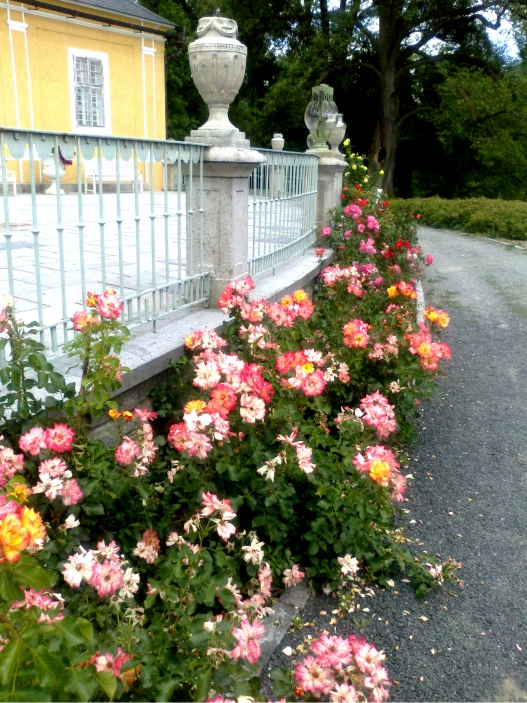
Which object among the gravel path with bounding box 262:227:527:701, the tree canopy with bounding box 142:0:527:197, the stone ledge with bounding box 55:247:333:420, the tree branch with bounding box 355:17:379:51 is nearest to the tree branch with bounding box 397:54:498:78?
the tree canopy with bounding box 142:0:527:197

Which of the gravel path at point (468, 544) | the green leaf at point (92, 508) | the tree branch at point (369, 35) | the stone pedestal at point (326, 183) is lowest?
the gravel path at point (468, 544)

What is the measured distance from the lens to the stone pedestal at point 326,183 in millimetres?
7807

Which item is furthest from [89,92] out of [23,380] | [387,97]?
[23,380]

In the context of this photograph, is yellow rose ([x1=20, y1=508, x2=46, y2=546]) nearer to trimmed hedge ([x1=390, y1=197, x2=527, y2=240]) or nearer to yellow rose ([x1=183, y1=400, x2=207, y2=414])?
yellow rose ([x1=183, y1=400, x2=207, y2=414])

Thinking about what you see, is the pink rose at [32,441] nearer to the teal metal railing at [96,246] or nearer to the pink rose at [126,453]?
the pink rose at [126,453]

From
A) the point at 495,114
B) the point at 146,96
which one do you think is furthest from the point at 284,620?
the point at 495,114

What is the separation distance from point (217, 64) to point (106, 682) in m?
3.58

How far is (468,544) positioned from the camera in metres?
3.26

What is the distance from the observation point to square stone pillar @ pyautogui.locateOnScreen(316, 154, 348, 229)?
781cm

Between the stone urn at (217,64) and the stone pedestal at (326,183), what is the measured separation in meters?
3.81

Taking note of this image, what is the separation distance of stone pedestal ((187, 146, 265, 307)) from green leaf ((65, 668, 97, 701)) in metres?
3.01

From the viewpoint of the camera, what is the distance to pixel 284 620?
266cm

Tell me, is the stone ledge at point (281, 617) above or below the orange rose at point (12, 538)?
below

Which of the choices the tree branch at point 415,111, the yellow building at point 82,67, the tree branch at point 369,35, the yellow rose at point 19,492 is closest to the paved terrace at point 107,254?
the yellow rose at point 19,492
